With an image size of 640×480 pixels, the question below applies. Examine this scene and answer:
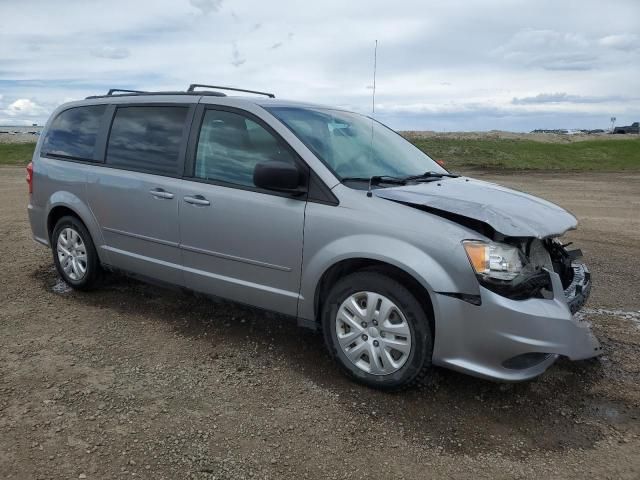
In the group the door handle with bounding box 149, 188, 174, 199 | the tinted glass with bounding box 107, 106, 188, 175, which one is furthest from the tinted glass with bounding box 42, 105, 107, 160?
the door handle with bounding box 149, 188, 174, 199

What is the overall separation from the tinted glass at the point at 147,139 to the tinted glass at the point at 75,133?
0.30 meters

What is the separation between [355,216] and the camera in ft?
11.9

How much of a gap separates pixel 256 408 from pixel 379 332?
0.89 m

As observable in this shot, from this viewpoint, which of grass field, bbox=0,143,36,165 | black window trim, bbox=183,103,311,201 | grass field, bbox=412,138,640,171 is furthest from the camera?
grass field, bbox=0,143,36,165

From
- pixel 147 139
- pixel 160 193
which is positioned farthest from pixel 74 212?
pixel 160 193

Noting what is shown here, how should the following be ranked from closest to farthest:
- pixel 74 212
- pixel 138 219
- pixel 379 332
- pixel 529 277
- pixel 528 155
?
pixel 529 277 < pixel 379 332 < pixel 138 219 < pixel 74 212 < pixel 528 155

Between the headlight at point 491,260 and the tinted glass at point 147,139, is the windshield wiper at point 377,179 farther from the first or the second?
the tinted glass at point 147,139

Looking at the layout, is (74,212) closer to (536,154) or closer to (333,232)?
(333,232)

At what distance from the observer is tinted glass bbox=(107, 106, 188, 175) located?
15.1 ft

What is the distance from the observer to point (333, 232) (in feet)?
12.1

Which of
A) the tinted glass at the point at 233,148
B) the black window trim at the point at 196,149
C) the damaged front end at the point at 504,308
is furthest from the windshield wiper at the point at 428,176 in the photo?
the tinted glass at the point at 233,148

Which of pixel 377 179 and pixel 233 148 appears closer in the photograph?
pixel 377 179

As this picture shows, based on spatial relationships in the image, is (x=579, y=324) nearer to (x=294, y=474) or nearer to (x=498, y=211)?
(x=498, y=211)

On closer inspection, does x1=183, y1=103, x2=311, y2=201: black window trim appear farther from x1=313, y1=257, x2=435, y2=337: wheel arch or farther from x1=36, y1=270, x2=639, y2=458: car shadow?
x1=36, y1=270, x2=639, y2=458: car shadow
